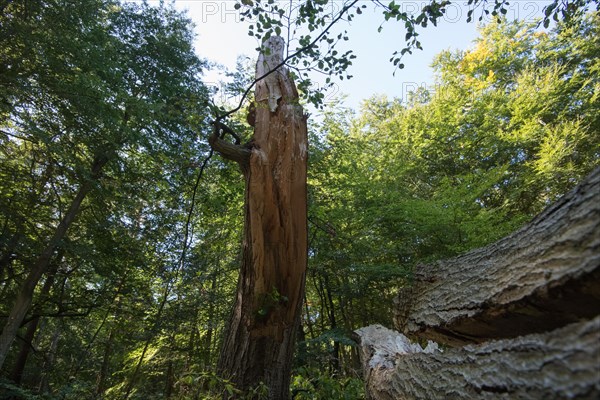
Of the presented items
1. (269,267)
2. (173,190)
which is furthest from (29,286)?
(269,267)

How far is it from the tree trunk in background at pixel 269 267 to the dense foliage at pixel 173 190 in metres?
0.86

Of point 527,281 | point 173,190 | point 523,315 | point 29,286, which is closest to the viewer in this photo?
point 527,281

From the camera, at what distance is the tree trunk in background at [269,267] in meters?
2.55

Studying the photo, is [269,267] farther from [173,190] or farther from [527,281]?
[173,190]

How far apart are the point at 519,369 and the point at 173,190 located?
22.9 feet

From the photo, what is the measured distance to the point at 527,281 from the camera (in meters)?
1.16

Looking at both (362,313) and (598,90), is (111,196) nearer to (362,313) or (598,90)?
(362,313)

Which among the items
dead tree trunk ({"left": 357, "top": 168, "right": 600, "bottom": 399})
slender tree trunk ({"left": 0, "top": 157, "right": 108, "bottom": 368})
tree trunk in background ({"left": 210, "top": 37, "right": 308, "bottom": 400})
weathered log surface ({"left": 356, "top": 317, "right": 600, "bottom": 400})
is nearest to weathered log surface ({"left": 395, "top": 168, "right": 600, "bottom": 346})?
dead tree trunk ({"left": 357, "top": 168, "right": 600, "bottom": 399})

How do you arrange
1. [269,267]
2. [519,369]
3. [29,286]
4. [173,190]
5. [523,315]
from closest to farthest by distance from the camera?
1. [519,369]
2. [523,315]
3. [269,267]
4. [29,286]
5. [173,190]

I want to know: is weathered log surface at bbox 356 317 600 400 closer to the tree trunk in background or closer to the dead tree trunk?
the dead tree trunk

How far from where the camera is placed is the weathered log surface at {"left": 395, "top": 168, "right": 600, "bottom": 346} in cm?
95

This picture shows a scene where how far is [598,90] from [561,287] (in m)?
12.4

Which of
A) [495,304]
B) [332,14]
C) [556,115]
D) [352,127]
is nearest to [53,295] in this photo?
[332,14]

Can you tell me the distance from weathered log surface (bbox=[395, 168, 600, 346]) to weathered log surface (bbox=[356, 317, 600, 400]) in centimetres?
22
